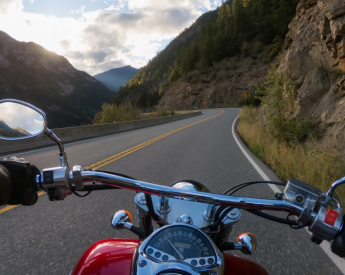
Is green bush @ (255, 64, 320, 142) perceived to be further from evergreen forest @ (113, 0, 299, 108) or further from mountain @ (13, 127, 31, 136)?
evergreen forest @ (113, 0, 299, 108)

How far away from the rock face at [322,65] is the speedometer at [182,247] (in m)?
8.20

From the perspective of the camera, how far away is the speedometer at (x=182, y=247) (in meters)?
0.98

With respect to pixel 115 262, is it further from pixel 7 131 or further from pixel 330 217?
pixel 7 131

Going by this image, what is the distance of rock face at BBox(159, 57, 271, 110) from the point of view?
6731 centimetres

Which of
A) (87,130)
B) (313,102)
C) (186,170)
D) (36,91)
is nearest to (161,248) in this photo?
(186,170)

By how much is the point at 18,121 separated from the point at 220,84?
7564 cm

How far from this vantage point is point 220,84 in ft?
243

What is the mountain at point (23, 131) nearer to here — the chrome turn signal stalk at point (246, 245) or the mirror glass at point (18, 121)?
the mirror glass at point (18, 121)

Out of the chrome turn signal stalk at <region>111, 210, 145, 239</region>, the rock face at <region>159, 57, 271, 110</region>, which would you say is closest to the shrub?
the chrome turn signal stalk at <region>111, 210, 145, 239</region>

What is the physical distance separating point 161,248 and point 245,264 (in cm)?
47

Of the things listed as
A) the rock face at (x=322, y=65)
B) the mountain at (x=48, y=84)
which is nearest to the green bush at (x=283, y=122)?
the rock face at (x=322, y=65)

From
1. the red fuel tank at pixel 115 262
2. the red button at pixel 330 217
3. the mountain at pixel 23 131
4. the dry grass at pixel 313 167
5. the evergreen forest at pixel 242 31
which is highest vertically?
the evergreen forest at pixel 242 31

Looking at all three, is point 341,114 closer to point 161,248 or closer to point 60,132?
point 161,248

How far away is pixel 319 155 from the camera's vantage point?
5.81 metres
